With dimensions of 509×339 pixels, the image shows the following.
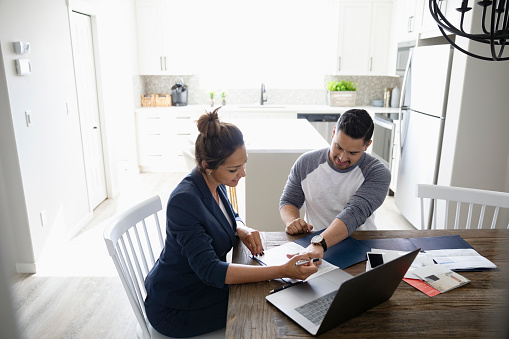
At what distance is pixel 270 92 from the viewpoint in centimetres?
588

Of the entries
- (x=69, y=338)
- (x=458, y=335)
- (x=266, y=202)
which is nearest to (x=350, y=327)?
(x=458, y=335)

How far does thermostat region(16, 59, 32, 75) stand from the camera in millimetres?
2643

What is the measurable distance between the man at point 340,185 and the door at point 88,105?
264 centimetres

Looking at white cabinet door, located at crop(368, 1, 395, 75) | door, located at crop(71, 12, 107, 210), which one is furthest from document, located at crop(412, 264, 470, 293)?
white cabinet door, located at crop(368, 1, 395, 75)

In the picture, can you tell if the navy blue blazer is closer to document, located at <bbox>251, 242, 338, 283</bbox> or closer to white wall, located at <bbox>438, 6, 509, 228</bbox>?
document, located at <bbox>251, 242, 338, 283</bbox>

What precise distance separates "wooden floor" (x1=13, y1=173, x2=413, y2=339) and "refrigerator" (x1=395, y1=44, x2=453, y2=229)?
35cm

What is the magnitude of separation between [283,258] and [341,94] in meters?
4.34

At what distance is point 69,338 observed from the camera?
2.15 m

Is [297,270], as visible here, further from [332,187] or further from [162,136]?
[162,136]

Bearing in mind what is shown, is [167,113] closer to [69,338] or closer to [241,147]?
[69,338]

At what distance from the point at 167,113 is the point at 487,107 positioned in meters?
3.81

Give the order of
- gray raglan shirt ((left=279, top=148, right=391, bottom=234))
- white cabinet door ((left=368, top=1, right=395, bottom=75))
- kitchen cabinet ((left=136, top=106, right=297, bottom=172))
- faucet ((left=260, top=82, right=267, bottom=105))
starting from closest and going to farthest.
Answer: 1. gray raglan shirt ((left=279, top=148, right=391, bottom=234))
2. white cabinet door ((left=368, top=1, right=395, bottom=75))
3. kitchen cabinet ((left=136, top=106, right=297, bottom=172))
4. faucet ((left=260, top=82, right=267, bottom=105))

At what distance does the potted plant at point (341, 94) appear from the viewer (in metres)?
5.40

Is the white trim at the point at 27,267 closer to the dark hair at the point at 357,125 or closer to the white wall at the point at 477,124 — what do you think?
the dark hair at the point at 357,125
